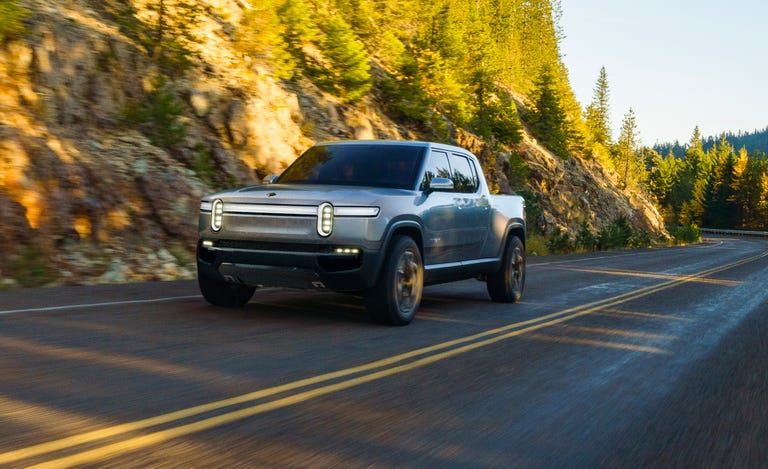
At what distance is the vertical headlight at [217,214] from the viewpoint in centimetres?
817

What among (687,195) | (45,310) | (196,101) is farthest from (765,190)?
(45,310)

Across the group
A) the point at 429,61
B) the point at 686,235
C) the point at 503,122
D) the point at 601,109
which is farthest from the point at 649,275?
the point at 601,109

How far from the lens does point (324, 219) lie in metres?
7.73

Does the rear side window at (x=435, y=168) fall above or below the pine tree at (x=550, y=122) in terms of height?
below

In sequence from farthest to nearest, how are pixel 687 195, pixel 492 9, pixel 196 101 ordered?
pixel 687 195, pixel 492 9, pixel 196 101

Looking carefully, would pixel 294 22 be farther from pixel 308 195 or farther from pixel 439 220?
pixel 308 195

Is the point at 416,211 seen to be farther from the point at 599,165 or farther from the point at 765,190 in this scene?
the point at 765,190

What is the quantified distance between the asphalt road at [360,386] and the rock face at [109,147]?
205cm

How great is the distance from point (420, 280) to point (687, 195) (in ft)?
525

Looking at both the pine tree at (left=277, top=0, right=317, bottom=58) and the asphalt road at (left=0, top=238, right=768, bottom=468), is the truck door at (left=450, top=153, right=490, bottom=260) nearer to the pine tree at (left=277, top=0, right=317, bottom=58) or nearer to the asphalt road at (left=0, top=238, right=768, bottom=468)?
the asphalt road at (left=0, top=238, right=768, bottom=468)

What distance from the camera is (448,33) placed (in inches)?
1610

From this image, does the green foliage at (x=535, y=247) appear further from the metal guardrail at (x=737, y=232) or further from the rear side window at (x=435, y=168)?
the metal guardrail at (x=737, y=232)

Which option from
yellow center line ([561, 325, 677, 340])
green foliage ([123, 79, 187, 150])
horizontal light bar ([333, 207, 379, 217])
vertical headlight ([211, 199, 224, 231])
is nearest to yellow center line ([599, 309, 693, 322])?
yellow center line ([561, 325, 677, 340])

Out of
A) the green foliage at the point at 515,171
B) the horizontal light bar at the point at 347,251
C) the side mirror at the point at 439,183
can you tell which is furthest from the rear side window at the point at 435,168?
the green foliage at the point at 515,171
